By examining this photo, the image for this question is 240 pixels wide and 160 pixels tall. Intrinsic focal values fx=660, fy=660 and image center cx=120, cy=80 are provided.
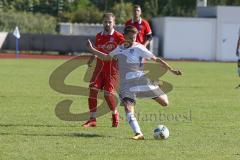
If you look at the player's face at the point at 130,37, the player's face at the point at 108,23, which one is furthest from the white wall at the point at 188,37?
the player's face at the point at 130,37

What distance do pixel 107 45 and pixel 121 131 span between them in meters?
1.65

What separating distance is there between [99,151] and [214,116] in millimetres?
4900

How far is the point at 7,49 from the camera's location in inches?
2069

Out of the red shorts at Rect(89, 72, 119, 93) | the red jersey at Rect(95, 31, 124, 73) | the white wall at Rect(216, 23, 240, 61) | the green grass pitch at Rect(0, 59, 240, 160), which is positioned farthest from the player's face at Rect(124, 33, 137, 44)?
the white wall at Rect(216, 23, 240, 61)

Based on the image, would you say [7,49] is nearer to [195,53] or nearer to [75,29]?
[75,29]

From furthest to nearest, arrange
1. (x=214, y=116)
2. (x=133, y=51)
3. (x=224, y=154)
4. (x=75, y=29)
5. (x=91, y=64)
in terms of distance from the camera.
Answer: (x=75, y=29), (x=214, y=116), (x=91, y=64), (x=133, y=51), (x=224, y=154)

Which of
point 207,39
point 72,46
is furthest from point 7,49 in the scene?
point 207,39

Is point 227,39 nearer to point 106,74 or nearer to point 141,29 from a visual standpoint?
point 141,29

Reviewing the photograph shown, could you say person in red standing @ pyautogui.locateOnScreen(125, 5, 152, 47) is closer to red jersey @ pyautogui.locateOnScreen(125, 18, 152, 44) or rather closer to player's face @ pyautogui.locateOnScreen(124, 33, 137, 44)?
red jersey @ pyautogui.locateOnScreen(125, 18, 152, 44)

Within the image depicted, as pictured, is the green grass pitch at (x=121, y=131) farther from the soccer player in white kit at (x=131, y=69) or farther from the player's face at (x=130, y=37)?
the player's face at (x=130, y=37)

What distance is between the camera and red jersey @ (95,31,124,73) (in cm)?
1177

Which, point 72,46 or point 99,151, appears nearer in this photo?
point 99,151

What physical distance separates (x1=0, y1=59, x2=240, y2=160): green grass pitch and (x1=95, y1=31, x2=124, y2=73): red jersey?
1.03 m

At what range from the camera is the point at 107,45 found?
11.8 m
